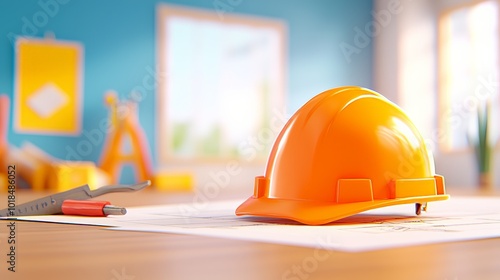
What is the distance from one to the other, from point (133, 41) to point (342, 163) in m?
4.81

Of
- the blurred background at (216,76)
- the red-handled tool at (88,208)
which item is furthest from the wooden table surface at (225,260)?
the blurred background at (216,76)

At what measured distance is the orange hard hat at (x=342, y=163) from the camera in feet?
4.56

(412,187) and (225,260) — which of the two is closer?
(225,260)

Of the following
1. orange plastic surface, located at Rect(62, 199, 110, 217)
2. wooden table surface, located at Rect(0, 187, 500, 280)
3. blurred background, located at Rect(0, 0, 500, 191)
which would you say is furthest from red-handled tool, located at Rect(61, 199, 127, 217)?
blurred background, located at Rect(0, 0, 500, 191)

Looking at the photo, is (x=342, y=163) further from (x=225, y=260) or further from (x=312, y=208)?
(x=225, y=260)

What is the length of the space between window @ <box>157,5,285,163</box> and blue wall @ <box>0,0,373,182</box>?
12cm

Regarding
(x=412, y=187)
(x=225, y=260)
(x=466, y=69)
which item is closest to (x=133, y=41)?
(x=466, y=69)

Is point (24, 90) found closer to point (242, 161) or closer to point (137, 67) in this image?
point (137, 67)

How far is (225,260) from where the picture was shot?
80cm

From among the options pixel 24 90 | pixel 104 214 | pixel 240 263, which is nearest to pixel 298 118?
pixel 104 214

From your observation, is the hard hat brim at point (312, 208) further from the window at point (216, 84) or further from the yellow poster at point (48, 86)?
the window at point (216, 84)

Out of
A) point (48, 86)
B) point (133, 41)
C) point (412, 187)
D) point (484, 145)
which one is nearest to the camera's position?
point (412, 187)

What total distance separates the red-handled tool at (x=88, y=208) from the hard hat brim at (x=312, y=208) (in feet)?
0.99

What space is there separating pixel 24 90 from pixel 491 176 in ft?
13.1
